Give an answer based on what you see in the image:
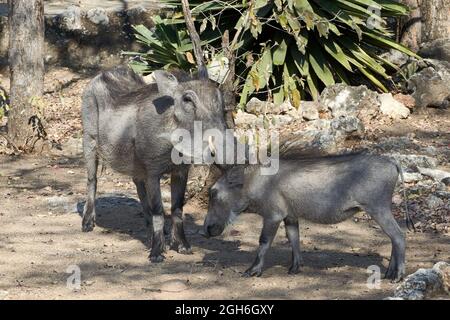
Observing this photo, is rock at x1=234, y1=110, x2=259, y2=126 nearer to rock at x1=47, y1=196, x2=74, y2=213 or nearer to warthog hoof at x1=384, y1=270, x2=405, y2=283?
rock at x1=47, y1=196, x2=74, y2=213

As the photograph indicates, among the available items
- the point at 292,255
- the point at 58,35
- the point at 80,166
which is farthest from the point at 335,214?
the point at 58,35

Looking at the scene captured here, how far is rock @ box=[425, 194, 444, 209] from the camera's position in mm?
8547

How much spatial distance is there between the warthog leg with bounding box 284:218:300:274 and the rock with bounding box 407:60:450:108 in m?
5.66

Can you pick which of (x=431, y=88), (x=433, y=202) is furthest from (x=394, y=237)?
(x=431, y=88)

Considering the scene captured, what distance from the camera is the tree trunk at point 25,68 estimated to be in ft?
36.4

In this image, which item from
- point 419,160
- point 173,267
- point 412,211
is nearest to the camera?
point 173,267

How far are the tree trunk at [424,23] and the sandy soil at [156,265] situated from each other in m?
5.17

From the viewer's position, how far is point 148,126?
736 cm

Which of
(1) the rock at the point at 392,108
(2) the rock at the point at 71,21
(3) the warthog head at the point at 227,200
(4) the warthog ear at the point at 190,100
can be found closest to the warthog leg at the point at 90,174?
(4) the warthog ear at the point at 190,100

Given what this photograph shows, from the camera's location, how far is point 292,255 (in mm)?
6793

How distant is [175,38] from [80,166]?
2.37m

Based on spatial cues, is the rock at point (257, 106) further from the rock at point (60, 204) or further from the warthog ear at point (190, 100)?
the warthog ear at point (190, 100)

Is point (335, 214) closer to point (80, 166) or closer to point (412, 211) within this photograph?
point (412, 211)

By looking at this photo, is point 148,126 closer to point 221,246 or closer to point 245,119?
point 221,246
